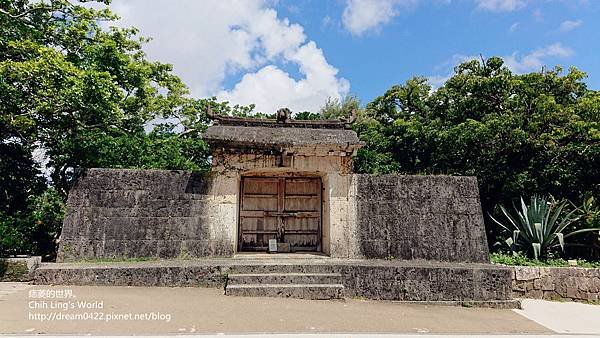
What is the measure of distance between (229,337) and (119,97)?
646 centimetres

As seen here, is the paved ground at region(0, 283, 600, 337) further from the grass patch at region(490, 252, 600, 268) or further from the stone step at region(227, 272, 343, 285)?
the grass patch at region(490, 252, 600, 268)

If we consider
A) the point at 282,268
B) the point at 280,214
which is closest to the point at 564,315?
the point at 282,268

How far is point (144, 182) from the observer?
8.15m

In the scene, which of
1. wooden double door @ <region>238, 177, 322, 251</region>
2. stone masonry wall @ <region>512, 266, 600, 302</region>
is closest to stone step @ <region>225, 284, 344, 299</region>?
wooden double door @ <region>238, 177, 322, 251</region>

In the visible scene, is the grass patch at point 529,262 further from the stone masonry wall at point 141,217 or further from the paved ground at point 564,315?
the stone masonry wall at point 141,217

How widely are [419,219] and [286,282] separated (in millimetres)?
3332

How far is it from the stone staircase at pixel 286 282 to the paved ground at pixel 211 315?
0.70 ft

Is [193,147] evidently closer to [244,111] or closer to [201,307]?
Answer: [244,111]

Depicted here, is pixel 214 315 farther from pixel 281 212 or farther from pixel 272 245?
pixel 281 212

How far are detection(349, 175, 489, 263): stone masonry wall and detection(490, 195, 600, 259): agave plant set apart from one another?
1.75m

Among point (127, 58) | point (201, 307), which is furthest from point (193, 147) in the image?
point (201, 307)

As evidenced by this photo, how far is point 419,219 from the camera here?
332 inches

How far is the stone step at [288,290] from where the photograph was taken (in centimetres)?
655

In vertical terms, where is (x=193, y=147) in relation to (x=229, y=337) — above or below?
above
